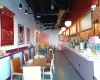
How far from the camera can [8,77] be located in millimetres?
5242

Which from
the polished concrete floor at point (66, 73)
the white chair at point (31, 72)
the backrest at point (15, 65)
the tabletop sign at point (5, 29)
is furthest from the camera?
the polished concrete floor at point (66, 73)

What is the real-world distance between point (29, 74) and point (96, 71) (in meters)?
1.77

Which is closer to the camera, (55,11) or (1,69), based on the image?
(1,69)

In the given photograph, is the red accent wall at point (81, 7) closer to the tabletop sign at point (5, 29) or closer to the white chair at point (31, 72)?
the tabletop sign at point (5, 29)

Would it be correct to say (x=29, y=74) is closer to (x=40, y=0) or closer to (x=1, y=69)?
(x=1, y=69)

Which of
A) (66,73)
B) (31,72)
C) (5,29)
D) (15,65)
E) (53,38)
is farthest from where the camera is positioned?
(53,38)

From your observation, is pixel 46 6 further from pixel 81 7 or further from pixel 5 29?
pixel 5 29

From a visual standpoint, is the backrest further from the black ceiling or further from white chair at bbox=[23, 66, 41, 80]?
the black ceiling

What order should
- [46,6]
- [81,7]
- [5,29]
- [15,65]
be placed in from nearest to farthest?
1. [15,65]
2. [5,29]
3. [81,7]
4. [46,6]

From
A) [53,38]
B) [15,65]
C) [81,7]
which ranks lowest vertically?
[15,65]

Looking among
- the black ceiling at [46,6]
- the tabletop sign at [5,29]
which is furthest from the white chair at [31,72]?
the black ceiling at [46,6]

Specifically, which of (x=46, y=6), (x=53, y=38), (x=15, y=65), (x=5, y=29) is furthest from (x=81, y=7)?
(x=53, y=38)

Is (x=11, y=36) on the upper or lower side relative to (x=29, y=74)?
upper

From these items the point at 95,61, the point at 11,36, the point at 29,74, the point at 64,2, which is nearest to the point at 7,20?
the point at 11,36
